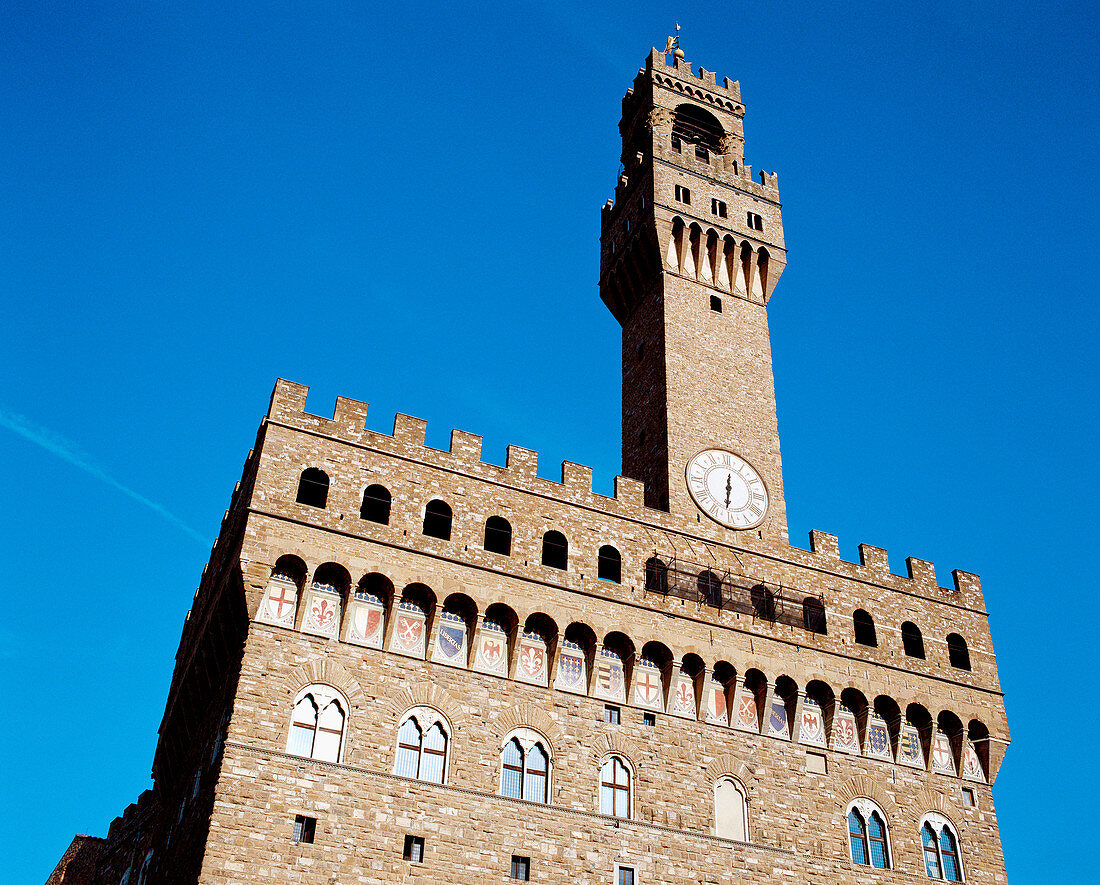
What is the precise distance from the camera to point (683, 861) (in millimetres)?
28844

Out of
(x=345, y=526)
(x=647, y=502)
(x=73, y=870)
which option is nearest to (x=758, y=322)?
(x=647, y=502)

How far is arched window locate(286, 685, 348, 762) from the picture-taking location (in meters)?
26.8

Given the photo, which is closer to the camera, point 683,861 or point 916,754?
point 683,861

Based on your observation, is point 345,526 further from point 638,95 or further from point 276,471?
point 638,95

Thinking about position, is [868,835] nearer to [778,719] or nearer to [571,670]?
Answer: [778,719]

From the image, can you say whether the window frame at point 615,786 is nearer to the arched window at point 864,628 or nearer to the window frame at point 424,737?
the window frame at point 424,737

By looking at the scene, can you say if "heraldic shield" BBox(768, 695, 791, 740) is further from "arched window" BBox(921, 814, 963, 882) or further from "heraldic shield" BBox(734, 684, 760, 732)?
"arched window" BBox(921, 814, 963, 882)

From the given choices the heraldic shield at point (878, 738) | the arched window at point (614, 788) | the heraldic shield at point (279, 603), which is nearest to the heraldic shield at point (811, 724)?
the heraldic shield at point (878, 738)

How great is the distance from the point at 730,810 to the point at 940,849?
6.68 m

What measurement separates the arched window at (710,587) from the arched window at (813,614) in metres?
2.77

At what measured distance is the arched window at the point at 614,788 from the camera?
29016mm

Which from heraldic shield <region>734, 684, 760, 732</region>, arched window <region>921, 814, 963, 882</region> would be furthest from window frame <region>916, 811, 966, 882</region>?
heraldic shield <region>734, 684, 760, 732</region>

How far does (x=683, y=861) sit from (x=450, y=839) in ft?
20.0

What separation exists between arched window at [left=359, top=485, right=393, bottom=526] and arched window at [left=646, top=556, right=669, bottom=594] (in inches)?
303
